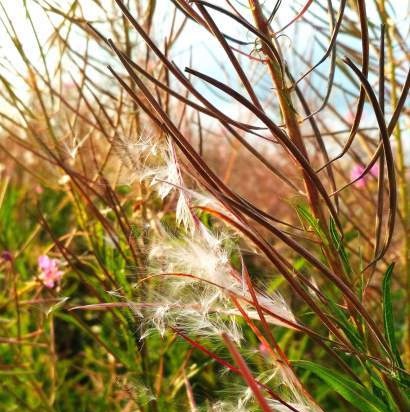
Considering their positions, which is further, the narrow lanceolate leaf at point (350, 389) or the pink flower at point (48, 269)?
the pink flower at point (48, 269)

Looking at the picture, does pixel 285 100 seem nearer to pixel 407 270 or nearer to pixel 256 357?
pixel 256 357

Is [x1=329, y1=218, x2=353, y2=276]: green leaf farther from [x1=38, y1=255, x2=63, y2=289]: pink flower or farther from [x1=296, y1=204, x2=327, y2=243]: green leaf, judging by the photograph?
[x1=38, y1=255, x2=63, y2=289]: pink flower

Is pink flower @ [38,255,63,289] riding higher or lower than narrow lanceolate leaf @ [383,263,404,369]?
lower

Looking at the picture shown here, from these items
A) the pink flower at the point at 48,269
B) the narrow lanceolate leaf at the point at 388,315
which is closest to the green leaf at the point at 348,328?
the narrow lanceolate leaf at the point at 388,315

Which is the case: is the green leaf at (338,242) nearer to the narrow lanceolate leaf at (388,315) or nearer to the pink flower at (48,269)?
the narrow lanceolate leaf at (388,315)

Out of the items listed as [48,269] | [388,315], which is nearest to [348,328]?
[388,315]

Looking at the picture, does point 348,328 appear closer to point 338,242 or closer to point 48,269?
point 338,242

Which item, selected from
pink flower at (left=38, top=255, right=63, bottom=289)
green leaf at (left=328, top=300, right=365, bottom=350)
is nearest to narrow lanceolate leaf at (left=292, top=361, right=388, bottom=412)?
green leaf at (left=328, top=300, right=365, bottom=350)

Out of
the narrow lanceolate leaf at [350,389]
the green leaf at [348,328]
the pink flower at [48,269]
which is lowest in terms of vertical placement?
the pink flower at [48,269]

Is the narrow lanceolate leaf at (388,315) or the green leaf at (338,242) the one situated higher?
the green leaf at (338,242)

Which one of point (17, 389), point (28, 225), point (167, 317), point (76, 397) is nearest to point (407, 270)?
point (167, 317)

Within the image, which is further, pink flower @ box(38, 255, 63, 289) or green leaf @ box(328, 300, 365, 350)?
pink flower @ box(38, 255, 63, 289)
